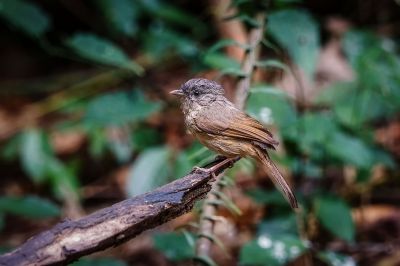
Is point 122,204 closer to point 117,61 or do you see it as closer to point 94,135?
point 117,61

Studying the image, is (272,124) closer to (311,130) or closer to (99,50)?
(311,130)

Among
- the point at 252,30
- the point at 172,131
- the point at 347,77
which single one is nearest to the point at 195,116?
the point at 252,30

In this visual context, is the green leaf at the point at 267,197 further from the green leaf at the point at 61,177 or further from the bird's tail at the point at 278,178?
the green leaf at the point at 61,177

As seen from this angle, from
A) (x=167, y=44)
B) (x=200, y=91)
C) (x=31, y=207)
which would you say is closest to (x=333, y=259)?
(x=200, y=91)

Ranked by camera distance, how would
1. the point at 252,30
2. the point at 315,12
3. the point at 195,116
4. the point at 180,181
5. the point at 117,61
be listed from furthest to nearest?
the point at 315,12
the point at 117,61
the point at 252,30
the point at 195,116
the point at 180,181

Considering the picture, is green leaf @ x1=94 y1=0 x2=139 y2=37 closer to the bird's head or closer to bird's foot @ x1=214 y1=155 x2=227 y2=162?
the bird's head

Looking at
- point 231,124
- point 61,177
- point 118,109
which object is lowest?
point 231,124
